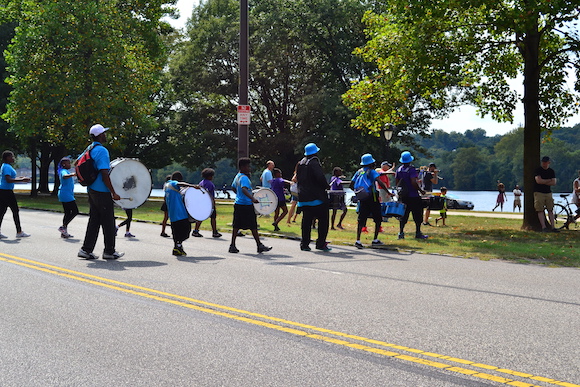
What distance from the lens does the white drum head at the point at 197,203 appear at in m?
12.7

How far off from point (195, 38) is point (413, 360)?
48998 mm

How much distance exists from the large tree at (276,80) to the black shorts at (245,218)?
29.3 m

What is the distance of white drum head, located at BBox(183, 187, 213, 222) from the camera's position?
12.7 m

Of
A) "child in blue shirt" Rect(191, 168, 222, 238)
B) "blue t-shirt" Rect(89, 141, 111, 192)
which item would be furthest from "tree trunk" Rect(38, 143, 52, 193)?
"blue t-shirt" Rect(89, 141, 111, 192)

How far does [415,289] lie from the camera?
8.87 meters

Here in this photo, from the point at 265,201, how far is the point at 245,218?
3954mm

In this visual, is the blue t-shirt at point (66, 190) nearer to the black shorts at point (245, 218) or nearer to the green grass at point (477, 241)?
the green grass at point (477, 241)

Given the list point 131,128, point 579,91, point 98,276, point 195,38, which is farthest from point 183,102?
point 98,276

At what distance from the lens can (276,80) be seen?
49.6 m

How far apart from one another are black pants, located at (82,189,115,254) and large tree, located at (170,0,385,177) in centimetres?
3155

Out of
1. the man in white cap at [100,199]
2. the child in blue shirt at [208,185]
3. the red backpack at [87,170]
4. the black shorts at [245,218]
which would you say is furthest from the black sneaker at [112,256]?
the child in blue shirt at [208,185]

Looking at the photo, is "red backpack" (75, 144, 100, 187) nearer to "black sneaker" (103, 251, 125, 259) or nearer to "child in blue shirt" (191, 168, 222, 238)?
"black sneaker" (103, 251, 125, 259)

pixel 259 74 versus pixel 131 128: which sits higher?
pixel 259 74

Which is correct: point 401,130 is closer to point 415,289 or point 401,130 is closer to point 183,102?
point 183,102
